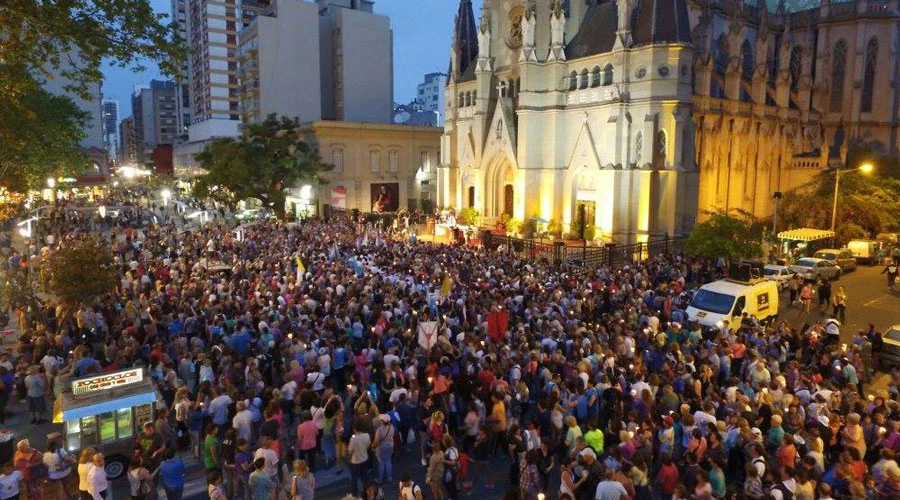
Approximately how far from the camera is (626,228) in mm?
37906

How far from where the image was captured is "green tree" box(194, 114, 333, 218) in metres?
40.3

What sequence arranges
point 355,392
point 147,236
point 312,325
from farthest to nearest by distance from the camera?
point 147,236 → point 312,325 → point 355,392

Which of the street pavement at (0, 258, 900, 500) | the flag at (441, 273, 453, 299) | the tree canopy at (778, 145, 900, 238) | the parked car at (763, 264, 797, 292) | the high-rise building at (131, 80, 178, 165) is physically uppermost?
the high-rise building at (131, 80, 178, 165)

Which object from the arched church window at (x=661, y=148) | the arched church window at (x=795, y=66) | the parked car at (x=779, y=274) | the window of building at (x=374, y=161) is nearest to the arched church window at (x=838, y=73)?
the arched church window at (x=795, y=66)

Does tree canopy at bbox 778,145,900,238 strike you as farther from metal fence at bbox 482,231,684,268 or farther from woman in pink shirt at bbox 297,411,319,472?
woman in pink shirt at bbox 297,411,319,472

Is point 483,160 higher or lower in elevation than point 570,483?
higher

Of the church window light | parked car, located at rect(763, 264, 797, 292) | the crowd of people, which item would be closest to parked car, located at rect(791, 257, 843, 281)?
parked car, located at rect(763, 264, 797, 292)

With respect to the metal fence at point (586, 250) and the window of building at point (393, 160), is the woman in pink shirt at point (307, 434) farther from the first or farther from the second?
the window of building at point (393, 160)

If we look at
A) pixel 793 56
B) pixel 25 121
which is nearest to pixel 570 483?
pixel 25 121

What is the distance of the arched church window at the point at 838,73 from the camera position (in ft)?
174

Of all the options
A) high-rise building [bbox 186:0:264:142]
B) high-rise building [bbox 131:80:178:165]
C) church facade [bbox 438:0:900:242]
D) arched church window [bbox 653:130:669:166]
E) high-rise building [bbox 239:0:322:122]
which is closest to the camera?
arched church window [bbox 653:130:669:166]

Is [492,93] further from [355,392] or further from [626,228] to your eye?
[355,392]

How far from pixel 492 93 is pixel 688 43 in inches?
584

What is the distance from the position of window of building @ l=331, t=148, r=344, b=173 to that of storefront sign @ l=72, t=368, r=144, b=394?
1630 inches
